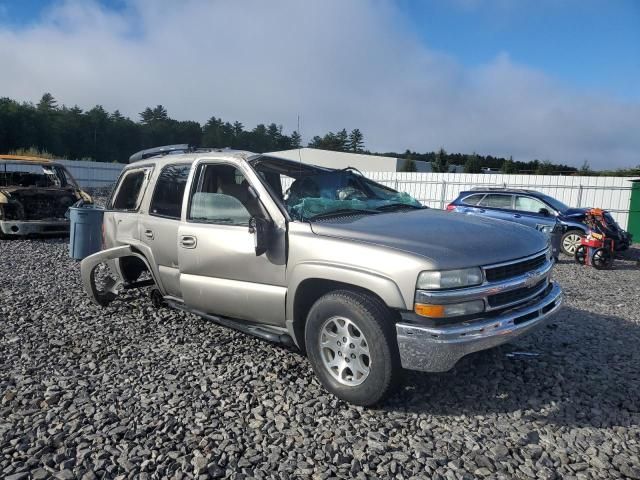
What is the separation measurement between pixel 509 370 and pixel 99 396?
3.30 m

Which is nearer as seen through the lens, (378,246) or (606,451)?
(606,451)

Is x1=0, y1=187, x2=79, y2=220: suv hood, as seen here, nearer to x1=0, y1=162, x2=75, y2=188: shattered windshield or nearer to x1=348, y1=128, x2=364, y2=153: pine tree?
x1=0, y1=162, x2=75, y2=188: shattered windshield

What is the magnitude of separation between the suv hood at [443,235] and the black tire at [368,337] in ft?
1.40

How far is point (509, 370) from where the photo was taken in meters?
4.04

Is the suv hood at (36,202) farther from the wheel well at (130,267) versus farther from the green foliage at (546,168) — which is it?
the green foliage at (546,168)

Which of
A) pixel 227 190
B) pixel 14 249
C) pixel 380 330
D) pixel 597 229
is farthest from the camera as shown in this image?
pixel 597 229

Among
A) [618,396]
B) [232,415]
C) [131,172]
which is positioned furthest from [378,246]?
[131,172]

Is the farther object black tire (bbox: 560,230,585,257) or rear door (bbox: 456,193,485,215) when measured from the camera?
rear door (bbox: 456,193,485,215)

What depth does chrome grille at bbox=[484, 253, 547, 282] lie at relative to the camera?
3.19 metres

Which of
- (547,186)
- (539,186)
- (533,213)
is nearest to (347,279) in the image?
(533,213)

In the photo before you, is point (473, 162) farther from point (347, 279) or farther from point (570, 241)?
point (347, 279)

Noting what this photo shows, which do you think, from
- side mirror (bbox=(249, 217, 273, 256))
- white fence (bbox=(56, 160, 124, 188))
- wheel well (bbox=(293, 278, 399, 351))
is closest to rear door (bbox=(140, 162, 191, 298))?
side mirror (bbox=(249, 217, 273, 256))

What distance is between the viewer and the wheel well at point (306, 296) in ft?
11.5

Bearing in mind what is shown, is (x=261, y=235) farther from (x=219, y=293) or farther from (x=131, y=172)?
(x=131, y=172)
